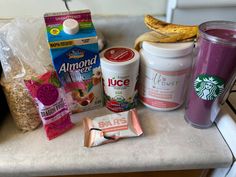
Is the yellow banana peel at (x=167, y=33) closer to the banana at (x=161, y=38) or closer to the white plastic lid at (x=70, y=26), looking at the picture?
the banana at (x=161, y=38)

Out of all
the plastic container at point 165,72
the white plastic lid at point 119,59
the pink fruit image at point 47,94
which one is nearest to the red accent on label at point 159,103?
the plastic container at point 165,72

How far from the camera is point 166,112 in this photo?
629 mm

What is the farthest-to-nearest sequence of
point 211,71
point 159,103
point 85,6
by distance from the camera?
point 85,6
point 159,103
point 211,71

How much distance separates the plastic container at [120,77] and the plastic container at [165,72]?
0.03 metres

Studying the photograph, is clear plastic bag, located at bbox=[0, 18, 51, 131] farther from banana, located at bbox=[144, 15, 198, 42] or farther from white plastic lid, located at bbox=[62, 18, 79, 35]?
banana, located at bbox=[144, 15, 198, 42]

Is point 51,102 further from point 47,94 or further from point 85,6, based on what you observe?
point 85,6

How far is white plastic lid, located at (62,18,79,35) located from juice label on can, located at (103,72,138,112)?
0.12m

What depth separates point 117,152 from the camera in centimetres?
53

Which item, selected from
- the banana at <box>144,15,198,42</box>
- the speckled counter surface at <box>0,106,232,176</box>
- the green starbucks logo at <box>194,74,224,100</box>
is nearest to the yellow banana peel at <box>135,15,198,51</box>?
the banana at <box>144,15,198,42</box>

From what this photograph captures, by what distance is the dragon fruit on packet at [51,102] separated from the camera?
20.2 inches

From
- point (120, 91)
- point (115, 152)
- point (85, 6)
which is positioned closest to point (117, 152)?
point (115, 152)

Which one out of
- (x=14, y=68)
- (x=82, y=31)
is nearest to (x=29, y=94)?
(x=14, y=68)

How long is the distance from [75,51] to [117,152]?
0.76ft

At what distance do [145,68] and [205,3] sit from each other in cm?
29
